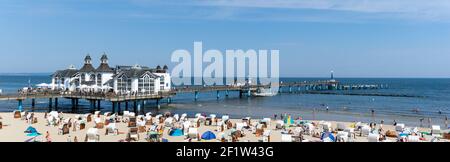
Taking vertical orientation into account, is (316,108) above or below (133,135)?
below

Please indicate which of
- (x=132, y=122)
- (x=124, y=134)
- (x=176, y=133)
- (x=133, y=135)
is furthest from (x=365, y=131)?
(x=132, y=122)

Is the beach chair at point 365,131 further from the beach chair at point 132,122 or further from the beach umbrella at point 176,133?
the beach chair at point 132,122

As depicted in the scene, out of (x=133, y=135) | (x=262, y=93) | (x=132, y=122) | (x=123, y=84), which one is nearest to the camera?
(x=133, y=135)

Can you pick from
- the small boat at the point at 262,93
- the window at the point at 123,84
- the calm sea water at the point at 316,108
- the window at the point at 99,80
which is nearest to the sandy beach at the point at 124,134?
the calm sea water at the point at 316,108

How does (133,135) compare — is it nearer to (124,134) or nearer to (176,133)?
(124,134)

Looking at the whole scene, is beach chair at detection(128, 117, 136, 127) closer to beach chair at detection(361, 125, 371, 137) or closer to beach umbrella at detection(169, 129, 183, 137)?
beach umbrella at detection(169, 129, 183, 137)

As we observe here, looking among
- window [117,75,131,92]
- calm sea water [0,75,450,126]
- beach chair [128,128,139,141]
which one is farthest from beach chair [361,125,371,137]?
window [117,75,131,92]

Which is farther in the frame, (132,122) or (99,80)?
(99,80)

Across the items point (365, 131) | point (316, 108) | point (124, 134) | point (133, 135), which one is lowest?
point (316, 108)

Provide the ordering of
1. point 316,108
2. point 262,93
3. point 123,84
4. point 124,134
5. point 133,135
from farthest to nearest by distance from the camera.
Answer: point 262,93 → point 316,108 → point 123,84 → point 124,134 → point 133,135

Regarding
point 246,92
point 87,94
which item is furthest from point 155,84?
point 246,92
